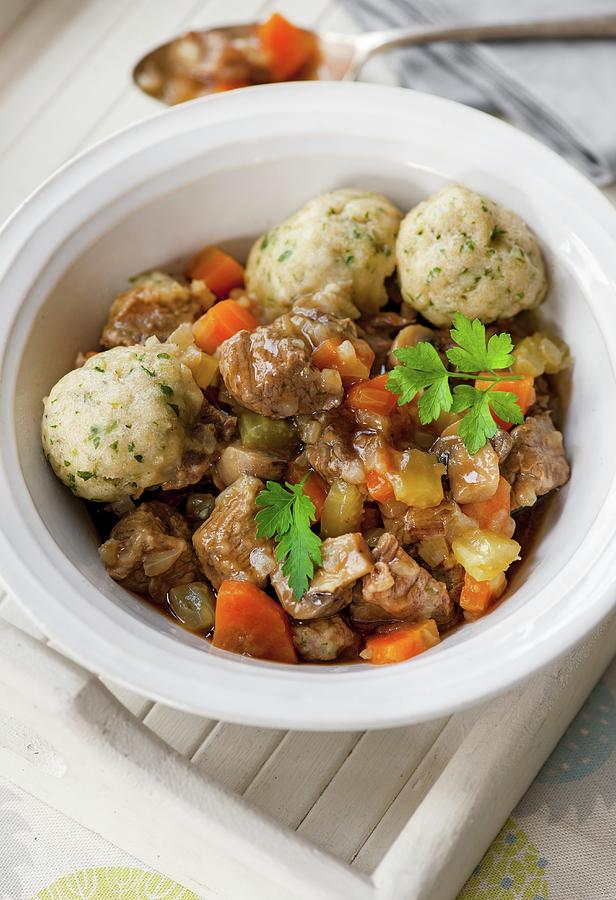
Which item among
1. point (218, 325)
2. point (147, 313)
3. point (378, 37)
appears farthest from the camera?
point (378, 37)

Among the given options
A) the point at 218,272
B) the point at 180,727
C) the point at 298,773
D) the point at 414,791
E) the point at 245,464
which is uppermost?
the point at 218,272

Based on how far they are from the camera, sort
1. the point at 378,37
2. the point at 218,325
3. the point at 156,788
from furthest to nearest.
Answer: the point at 378,37
the point at 218,325
the point at 156,788

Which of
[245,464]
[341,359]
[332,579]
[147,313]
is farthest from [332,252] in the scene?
[332,579]

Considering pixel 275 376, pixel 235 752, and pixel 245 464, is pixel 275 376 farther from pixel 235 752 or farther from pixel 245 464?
pixel 235 752

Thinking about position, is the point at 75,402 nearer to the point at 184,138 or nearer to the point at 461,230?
the point at 184,138

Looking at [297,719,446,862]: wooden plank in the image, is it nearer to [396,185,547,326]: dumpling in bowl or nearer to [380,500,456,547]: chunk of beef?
[380,500,456,547]: chunk of beef

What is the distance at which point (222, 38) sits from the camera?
412 cm

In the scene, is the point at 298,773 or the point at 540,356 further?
the point at 540,356

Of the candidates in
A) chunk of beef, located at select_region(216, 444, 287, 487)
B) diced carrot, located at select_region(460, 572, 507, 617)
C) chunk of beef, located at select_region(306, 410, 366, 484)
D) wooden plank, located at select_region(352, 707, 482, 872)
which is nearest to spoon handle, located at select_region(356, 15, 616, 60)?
chunk of beef, located at select_region(306, 410, 366, 484)

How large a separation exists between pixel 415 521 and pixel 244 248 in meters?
1.29

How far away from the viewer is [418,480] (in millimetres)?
2648

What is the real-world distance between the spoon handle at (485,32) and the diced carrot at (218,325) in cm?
181

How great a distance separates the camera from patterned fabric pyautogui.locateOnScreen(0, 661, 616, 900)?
2.79 meters

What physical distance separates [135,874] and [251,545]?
105cm
